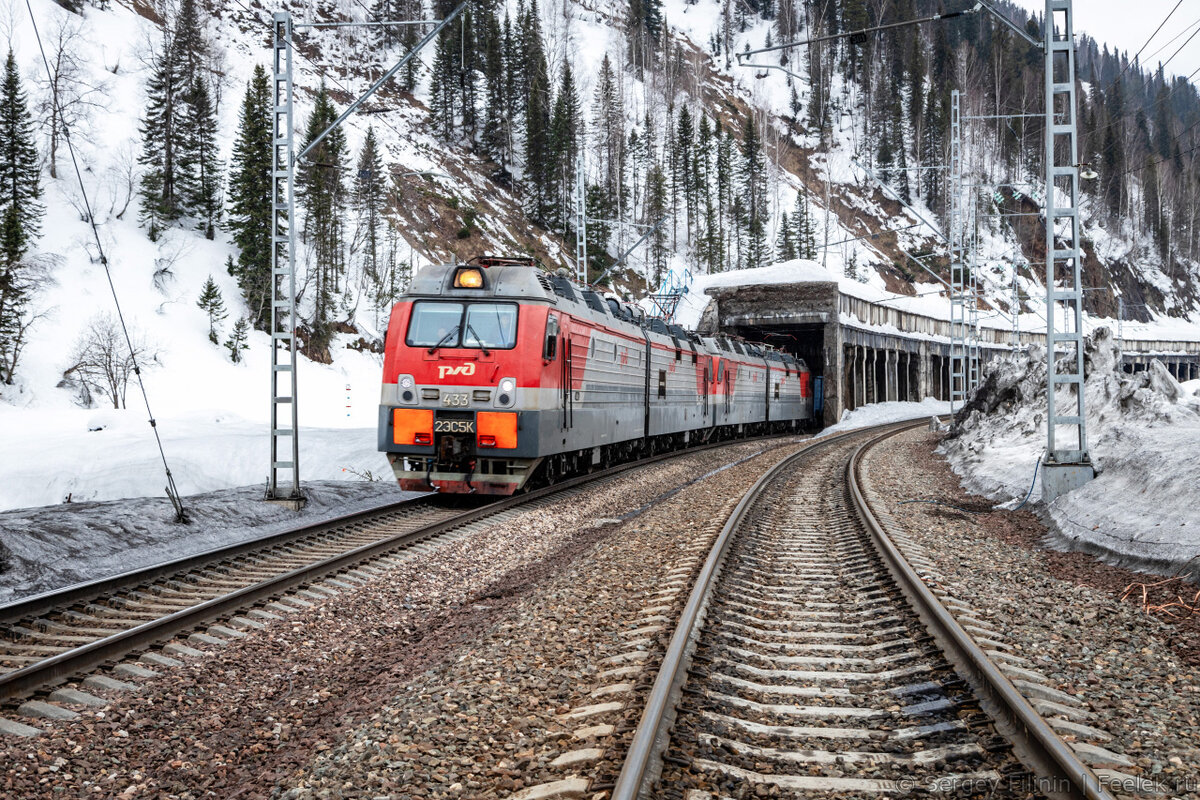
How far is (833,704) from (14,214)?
156 feet

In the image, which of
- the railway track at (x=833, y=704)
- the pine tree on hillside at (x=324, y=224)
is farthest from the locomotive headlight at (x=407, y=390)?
the pine tree on hillside at (x=324, y=224)

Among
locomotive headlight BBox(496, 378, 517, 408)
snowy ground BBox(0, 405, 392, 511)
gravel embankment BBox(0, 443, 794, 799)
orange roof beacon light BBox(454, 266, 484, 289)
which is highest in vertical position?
orange roof beacon light BBox(454, 266, 484, 289)

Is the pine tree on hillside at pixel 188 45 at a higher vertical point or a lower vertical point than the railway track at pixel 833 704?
higher

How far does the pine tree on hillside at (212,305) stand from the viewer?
148 ft

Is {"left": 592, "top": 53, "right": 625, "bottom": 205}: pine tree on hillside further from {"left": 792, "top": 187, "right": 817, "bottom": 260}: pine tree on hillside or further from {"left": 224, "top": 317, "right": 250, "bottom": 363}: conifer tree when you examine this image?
{"left": 224, "top": 317, "right": 250, "bottom": 363}: conifer tree

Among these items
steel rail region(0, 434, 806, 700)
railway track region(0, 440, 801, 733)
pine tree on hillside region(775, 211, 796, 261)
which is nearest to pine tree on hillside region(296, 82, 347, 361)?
steel rail region(0, 434, 806, 700)

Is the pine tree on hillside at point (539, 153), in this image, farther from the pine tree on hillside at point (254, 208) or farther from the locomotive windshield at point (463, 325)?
the locomotive windshield at point (463, 325)

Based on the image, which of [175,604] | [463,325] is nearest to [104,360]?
[463,325]

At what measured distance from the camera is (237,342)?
4497 cm

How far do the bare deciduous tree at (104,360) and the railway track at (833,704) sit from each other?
36544 millimetres

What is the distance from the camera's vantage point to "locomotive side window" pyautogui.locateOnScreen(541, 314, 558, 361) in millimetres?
13250

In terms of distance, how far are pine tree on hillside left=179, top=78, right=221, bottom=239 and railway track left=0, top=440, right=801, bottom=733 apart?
49014 millimetres

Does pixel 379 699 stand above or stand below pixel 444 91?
below

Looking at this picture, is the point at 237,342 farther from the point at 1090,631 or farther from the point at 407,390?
the point at 1090,631
